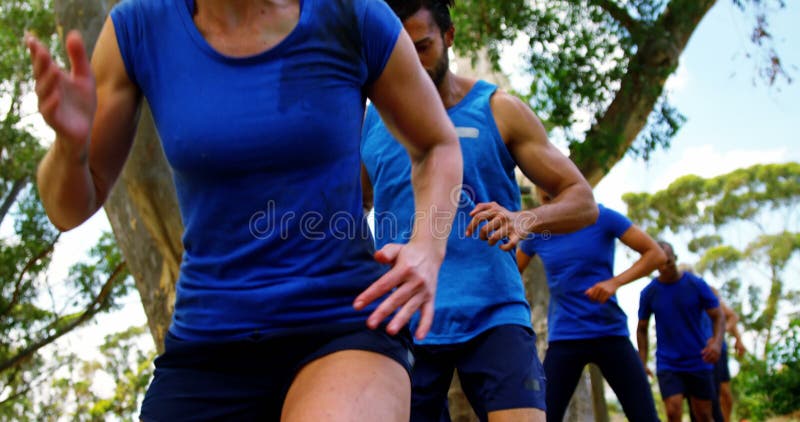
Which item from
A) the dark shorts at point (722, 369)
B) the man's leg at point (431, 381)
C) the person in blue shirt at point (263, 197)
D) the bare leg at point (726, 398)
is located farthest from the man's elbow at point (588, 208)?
the bare leg at point (726, 398)

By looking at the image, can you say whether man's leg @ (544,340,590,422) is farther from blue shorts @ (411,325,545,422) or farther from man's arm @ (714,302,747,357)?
man's arm @ (714,302,747,357)

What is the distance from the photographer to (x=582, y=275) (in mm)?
6703

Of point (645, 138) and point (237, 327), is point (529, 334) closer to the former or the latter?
point (237, 327)

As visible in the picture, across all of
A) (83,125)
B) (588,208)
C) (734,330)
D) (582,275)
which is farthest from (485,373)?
(734,330)

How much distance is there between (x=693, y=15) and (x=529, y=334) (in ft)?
27.4

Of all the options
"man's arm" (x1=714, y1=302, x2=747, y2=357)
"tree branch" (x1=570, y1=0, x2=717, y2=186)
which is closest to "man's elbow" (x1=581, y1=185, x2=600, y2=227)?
"tree branch" (x1=570, y1=0, x2=717, y2=186)

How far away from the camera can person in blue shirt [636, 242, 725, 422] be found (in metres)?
9.71

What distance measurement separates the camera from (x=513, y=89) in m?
12.5

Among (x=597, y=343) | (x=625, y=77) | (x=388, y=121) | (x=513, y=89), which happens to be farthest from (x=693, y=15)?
(x=388, y=121)

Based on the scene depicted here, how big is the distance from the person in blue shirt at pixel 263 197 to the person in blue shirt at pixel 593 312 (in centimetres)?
357

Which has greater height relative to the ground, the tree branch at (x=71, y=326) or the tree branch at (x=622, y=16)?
the tree branch at (x=622, y=16)

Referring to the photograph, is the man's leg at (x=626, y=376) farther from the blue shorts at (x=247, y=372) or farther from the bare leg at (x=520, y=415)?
the blue shorts at (x=247, y=372)

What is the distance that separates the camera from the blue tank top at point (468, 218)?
12.4 feet

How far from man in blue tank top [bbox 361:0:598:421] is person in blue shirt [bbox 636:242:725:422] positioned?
593 cm
